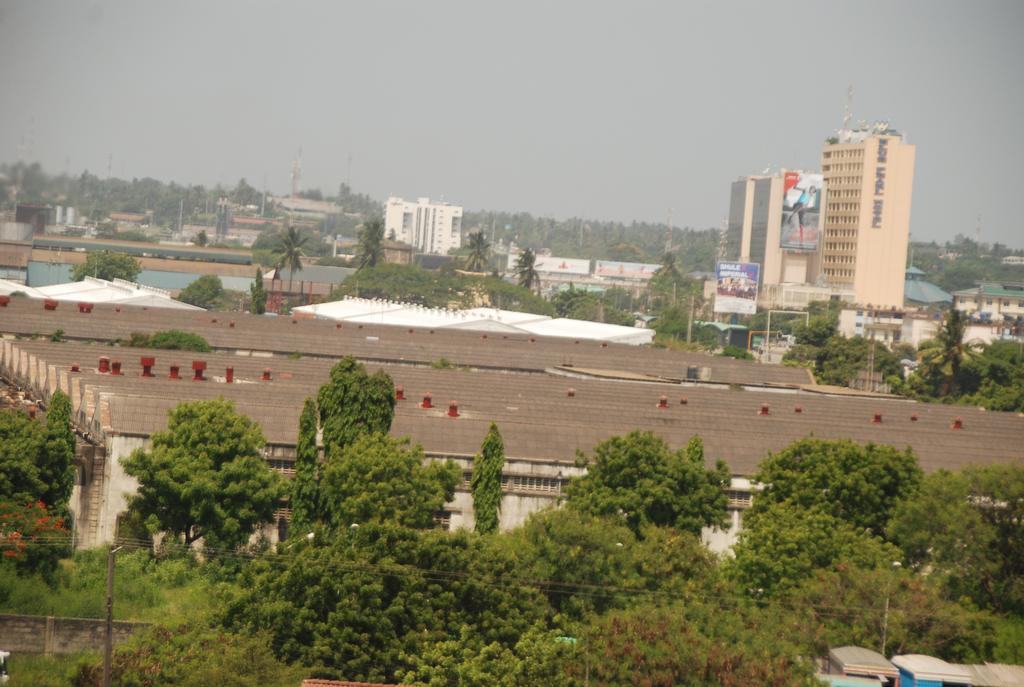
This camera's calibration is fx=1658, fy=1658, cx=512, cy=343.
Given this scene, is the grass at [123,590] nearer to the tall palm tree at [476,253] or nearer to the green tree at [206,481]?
the green tree at [206,481]

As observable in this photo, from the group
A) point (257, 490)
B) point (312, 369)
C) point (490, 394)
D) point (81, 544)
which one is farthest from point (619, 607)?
point (312, 369)

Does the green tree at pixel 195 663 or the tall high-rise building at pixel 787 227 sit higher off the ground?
the tall high-rise building at pixel 787 227

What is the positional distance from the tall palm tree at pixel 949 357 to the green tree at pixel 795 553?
231 feet

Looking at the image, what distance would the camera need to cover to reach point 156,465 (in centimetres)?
3606

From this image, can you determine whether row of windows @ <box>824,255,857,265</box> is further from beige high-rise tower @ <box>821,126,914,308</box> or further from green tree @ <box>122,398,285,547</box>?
green tree @ <box>122,398,285,547</box>

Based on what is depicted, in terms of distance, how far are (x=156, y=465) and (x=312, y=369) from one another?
2612cm

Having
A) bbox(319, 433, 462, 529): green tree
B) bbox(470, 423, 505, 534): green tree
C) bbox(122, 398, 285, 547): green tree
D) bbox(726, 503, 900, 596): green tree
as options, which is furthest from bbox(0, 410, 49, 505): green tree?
bbox(726, 503, 900, 596): green tree

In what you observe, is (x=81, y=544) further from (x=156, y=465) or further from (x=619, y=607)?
(x=619, y=607)

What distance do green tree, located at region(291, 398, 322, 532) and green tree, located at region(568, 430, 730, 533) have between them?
5.83 metres

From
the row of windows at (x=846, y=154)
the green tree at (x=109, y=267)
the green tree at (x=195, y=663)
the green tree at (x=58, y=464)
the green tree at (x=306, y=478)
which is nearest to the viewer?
the green tree at (x=195, y=663)

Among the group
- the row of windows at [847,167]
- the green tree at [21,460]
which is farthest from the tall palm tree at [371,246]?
the green tree at [21,460]

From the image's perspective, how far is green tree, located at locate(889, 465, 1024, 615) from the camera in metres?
35.0

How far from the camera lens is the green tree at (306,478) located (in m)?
37.4

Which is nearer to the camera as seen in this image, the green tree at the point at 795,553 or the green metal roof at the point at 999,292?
the green tree at the point at 795,553
